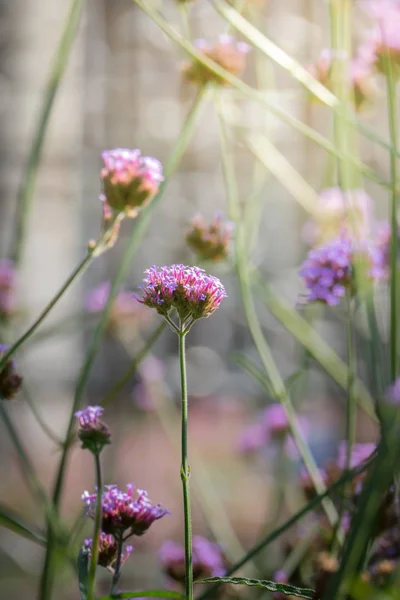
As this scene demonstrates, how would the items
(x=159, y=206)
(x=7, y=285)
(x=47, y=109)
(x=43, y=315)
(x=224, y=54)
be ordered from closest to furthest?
(x=43, y=315) < (x=47, y=109) < (x=224, y=54) < (x=7, y=285) < (x=159, y=206)

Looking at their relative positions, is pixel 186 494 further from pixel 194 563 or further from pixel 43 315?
pixel 194 563

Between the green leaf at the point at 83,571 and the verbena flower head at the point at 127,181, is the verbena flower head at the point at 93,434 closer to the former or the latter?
the green leaf at the point at 83,571

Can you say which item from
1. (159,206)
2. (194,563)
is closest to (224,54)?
(194,563)

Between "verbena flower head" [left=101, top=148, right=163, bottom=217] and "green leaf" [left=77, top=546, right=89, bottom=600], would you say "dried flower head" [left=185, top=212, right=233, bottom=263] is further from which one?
"green leaf" [left=77, top=546, right=89, bottom=600]

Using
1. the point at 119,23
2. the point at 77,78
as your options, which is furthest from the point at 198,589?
the point at 119,23

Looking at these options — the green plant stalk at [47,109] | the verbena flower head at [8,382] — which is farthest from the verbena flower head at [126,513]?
the green plant stalk at [47,109]

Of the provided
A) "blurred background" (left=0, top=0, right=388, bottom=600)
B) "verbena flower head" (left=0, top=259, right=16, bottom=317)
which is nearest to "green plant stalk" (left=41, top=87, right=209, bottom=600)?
"verbena flower head" (left=0, top=259, right=16, bottom=317)
